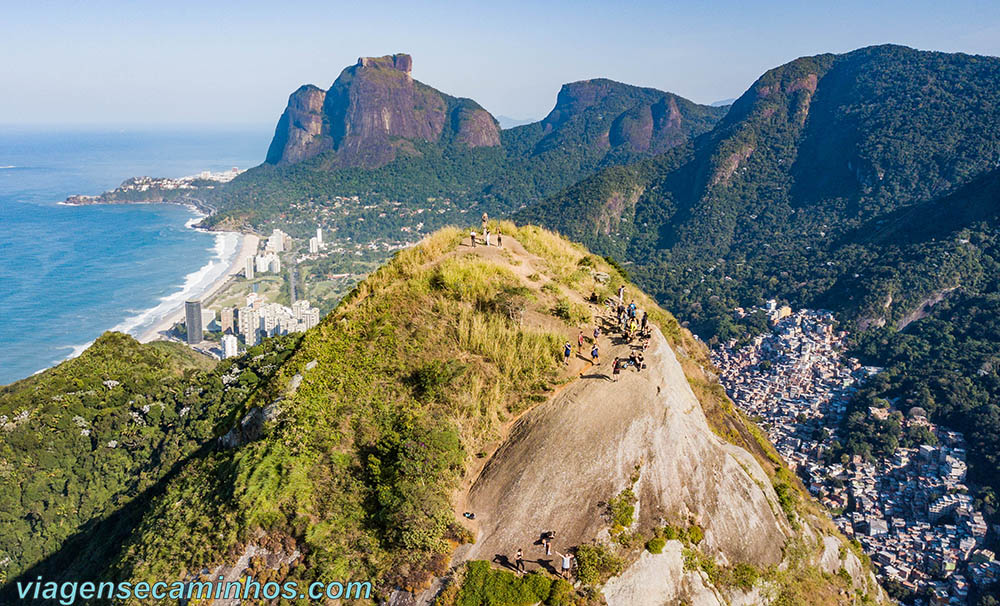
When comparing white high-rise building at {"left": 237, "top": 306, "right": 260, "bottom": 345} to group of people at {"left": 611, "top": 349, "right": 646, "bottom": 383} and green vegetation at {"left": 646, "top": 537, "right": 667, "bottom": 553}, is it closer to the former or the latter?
group of people at {"left": 611, "top": 349, "right": 646, "bottom": 383}

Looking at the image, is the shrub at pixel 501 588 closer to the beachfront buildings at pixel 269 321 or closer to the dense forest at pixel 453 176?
the beachfront buildings at pixel 269 321

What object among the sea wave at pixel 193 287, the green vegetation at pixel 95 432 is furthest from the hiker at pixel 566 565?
the sea wave at pixel 193 287

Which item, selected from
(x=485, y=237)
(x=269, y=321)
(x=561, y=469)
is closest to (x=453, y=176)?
(x=269, y=321)

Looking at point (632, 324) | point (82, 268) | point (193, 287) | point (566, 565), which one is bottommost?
point (193, 287)

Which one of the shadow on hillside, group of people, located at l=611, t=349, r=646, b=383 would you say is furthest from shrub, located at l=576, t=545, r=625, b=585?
the shadow on hillside

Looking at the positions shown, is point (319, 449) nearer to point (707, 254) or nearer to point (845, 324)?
point (845, 324)

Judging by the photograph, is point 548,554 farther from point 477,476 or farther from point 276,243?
point 276,243
